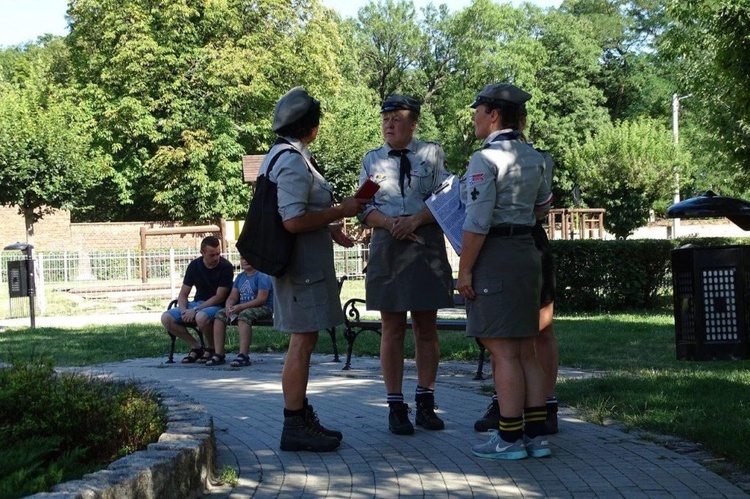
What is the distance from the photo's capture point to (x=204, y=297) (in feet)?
38.8

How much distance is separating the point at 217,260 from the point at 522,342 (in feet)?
21.2

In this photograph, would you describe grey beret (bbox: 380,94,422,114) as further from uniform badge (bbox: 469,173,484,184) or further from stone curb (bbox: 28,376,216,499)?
stone curb (bbox: 28,376,216,499)

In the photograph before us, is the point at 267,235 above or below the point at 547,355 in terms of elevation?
above

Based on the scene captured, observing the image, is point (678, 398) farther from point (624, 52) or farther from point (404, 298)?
point (624, 52)

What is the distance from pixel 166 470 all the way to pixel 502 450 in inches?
74.6

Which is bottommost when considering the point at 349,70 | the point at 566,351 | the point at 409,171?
the point at 566,351

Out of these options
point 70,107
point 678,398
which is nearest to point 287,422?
point 678,398

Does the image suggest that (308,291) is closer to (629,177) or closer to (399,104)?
(399,104)

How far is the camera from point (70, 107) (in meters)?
43.1

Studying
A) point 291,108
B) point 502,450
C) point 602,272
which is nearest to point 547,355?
point 502,450

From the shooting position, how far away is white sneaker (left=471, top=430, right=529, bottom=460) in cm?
569

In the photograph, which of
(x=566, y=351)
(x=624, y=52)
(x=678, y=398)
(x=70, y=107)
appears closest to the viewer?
(x=678, y=398)

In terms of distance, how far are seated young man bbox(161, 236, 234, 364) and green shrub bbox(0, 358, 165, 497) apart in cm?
534

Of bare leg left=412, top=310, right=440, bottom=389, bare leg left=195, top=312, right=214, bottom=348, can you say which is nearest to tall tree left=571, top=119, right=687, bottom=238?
bare leg left=195, top=312, right=214, bottom=348
